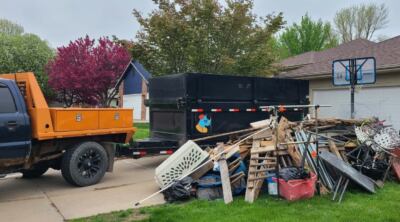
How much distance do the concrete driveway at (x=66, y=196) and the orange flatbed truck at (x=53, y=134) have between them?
341 millimetres

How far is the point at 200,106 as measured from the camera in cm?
898

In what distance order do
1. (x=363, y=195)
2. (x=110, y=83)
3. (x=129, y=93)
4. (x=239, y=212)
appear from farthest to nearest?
1. (x=129, y=93)
2. (x=110, y=83)
3. (x=363, y=195)
4. (x=239, y=212)

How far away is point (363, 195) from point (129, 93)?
28.9m

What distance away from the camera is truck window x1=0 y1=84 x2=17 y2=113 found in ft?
21.0

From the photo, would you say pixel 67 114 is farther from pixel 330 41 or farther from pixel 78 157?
pixel 330 41

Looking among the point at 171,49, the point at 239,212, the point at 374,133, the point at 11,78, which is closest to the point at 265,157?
the point at 239,212

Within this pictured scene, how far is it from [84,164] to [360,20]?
37.9 meters

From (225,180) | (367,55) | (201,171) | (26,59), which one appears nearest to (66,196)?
(201,171)

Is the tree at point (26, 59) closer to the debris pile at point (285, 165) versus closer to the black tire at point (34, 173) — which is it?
the black tire at point (34, 173)

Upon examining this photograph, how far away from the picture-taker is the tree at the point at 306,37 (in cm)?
3584

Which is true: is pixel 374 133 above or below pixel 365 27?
below

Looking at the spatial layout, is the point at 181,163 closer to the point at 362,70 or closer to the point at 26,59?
the point at 362,70

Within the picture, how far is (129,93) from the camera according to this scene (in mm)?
33781

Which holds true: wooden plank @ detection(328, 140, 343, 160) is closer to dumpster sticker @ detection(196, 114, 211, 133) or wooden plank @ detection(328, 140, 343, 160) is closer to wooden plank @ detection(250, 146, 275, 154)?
wooden plank @ detection(250, 146, 275, 154)
